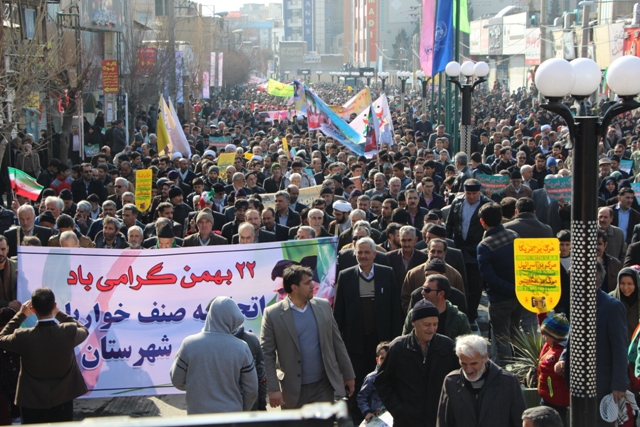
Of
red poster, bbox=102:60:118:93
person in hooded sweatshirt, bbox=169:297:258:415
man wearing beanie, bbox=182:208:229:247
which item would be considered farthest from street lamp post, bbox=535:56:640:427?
red poster, bbox=102:60:118:93

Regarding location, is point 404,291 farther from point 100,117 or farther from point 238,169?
point 100,117

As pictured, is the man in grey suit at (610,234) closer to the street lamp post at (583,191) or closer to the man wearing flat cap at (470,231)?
the man wearing flat cap at (470,231)

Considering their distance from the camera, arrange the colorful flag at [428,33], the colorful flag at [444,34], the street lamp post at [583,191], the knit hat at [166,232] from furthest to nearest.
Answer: the colorful flag at [428,33] < the colorful flag at [444,34] < the knit hat at [166,232] < the street lamp post at [583,191]

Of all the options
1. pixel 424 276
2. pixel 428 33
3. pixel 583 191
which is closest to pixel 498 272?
pixel 424 276

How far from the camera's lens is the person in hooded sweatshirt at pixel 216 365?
219 inches

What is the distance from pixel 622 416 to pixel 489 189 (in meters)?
7.52

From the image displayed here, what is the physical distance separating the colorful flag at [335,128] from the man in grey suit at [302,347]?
45.5 ft

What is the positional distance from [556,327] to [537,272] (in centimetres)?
123

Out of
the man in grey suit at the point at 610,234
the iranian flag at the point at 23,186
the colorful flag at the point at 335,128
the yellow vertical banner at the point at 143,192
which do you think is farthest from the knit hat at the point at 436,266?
the colorful flag at the point at 335,128

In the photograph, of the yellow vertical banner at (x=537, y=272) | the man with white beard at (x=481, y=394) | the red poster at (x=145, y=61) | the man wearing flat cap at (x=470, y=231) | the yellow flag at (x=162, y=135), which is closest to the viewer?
the man with white beard at (x=481, y=394)

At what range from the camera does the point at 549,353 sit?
668cm

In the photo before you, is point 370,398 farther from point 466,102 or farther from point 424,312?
point 466,102

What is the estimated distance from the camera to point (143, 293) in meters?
8.05

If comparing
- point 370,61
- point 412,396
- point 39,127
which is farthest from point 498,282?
point 370,61
